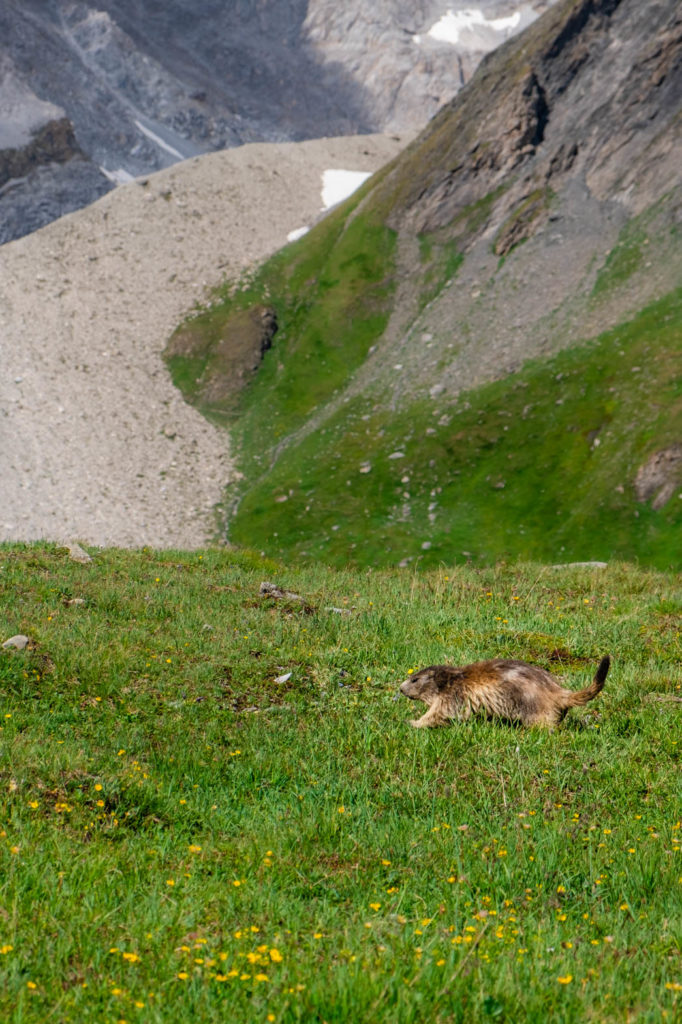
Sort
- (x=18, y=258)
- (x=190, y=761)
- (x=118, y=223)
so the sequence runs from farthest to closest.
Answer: (x=118, y=223) < (x=18, y=258) < (x=190, y=761)

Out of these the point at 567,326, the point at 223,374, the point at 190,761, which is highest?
the point at 567,326

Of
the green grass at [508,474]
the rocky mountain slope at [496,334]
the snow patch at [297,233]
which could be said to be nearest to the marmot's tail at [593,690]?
the rocky mountain slope at [496,334]

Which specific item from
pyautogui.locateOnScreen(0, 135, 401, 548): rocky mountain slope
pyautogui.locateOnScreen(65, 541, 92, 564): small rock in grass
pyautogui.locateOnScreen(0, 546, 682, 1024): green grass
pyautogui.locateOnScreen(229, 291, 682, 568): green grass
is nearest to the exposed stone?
pyautogui.locateOnScreen(229, 291, 682, 568): green grass

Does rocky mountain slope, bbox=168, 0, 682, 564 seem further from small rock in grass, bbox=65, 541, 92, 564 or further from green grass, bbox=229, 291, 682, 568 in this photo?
small rock in grass, bbox=65, 541, 92, 564

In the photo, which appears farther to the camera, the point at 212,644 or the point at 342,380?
the point at 342,380

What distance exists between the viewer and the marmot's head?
421 inches

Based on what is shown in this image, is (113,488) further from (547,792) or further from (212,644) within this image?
(547,792)

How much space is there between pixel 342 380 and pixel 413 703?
217 ft

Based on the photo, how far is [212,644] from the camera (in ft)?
42.4

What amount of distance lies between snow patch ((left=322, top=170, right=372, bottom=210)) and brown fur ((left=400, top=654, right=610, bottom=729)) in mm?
106456

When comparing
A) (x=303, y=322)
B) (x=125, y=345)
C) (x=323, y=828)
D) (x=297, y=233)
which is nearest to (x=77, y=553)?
(x=323, y=828)

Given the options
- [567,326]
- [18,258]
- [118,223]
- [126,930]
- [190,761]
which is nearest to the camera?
[126,930]

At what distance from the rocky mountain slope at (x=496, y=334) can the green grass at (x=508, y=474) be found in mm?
174

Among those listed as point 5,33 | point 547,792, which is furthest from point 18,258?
point 5,33
